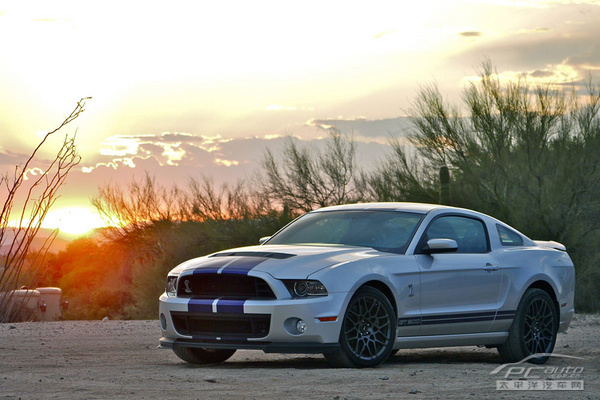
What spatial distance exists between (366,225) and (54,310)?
17717mm

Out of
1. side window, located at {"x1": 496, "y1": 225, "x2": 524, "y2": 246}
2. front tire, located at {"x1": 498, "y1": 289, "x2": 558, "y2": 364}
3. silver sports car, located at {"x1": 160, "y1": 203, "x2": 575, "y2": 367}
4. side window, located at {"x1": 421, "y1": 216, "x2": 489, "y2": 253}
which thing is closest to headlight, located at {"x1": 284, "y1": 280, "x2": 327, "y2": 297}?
silver sports car, located at {"x1": 160, "y1": 203, "x2": 575, "y2": 367}

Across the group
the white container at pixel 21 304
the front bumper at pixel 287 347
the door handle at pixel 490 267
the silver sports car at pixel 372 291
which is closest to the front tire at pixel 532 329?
the silver sports car at pixel 372 291

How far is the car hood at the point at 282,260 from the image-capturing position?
27.5 ft

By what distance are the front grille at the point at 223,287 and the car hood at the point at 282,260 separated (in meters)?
0.08

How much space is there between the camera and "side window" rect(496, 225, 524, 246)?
34.3 feet

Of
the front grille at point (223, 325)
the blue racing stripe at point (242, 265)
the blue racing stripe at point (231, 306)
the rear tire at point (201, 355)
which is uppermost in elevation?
the blue racing stripe at point (242, 265)

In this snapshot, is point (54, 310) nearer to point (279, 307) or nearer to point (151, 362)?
point (151, 362)

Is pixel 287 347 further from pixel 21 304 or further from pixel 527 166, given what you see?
pixel 527 166

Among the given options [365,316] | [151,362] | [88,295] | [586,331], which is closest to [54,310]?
[586,331]

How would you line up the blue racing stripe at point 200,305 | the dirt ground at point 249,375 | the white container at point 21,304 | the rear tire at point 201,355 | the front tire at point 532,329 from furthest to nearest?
the white container at point 21,304
the front tire at point 532,329
the rear tire at point 201,355
the blue racing stripe at point 200,305
the dirt ground at point 249,375

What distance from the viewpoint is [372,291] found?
865 centimetres

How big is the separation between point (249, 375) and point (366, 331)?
4.15 ft

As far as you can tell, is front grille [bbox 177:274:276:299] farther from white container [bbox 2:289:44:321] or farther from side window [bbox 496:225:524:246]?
white container [bbox 2:289:44:321]

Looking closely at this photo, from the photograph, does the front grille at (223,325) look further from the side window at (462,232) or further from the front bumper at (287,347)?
the side window at (462,232)
